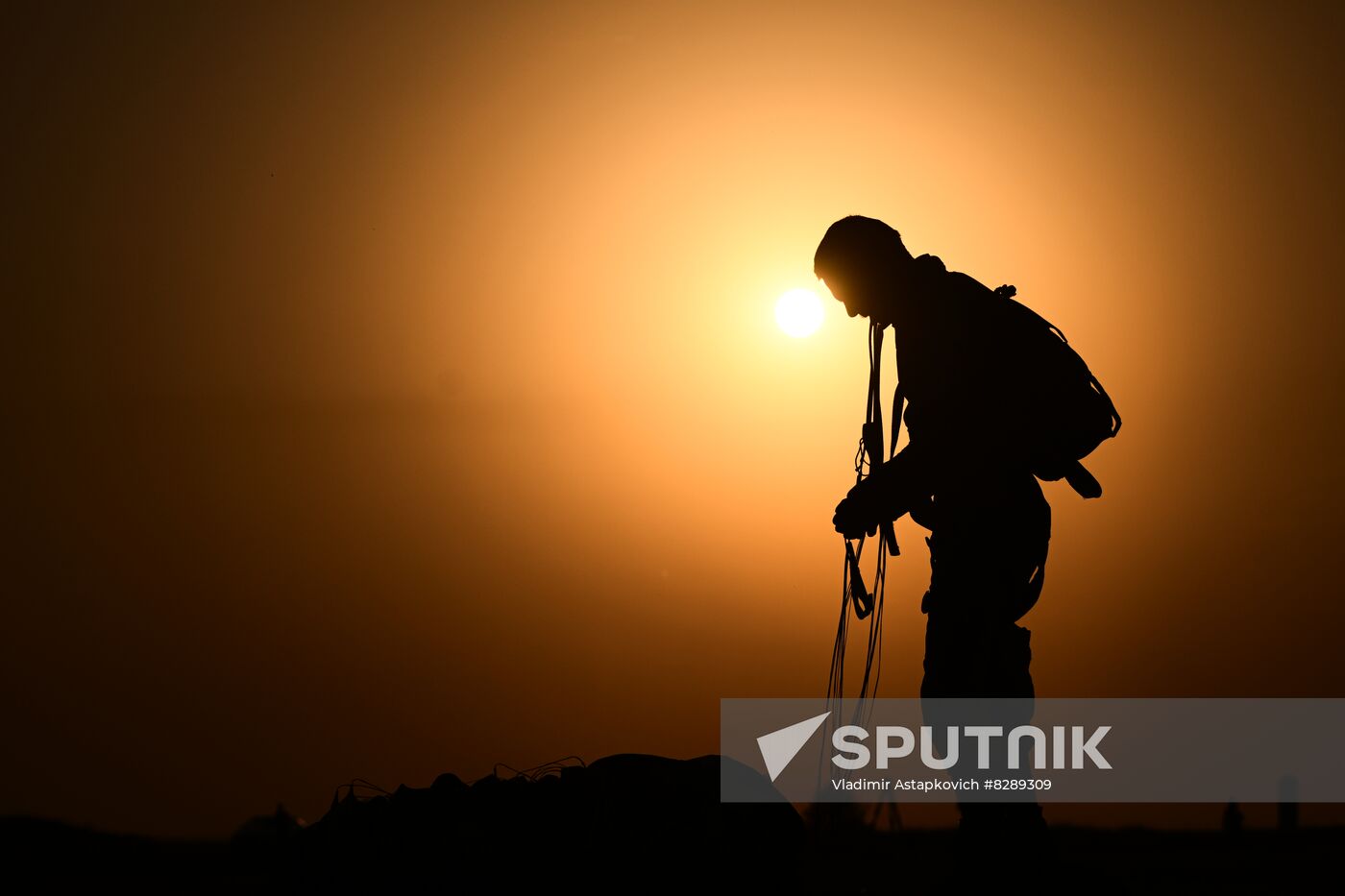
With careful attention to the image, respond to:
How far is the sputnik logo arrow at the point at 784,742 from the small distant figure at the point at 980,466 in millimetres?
1623

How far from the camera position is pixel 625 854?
18.2ft

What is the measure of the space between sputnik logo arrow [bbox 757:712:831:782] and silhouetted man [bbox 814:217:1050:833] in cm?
161

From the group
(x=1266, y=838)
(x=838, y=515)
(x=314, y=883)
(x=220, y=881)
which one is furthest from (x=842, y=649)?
(x=1266, y=838)

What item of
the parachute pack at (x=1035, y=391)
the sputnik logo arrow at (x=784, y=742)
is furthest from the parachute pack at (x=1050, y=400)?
the sputnik logo arrow at (x=784, y=742)

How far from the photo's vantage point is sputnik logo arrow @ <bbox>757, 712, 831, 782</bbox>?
291 inches

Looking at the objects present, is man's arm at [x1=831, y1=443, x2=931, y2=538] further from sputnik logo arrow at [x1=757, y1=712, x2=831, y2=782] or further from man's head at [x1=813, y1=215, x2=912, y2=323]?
sputnik logo arrow at [x1=757, y1=712, x2=831, y2=782]

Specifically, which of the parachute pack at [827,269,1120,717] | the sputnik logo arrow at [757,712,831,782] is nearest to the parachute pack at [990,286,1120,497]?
the parachute pack at [827,269,1120,717]

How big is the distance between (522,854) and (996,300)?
338 cm

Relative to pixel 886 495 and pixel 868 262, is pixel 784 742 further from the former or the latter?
pixel 868 262

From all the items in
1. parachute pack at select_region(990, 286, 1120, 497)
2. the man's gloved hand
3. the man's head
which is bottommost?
the man's gloved hand

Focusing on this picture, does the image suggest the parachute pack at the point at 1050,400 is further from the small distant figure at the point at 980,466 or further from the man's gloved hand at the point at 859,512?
the man's gloved hand at the point at 859,512

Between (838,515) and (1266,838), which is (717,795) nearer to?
(838,515)

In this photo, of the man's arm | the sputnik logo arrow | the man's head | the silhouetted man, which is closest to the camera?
the silhouetted man

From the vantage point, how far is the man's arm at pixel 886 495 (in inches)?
240
